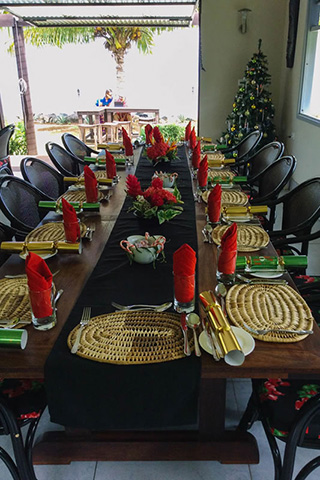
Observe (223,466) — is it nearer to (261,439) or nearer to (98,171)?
(261,439)

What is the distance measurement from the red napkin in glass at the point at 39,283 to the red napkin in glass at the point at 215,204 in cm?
93

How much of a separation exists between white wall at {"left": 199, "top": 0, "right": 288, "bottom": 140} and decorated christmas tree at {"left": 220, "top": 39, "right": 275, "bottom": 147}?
21 centimetres

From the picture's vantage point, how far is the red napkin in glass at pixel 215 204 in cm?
184

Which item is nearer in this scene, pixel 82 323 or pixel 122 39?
pixel 82 323

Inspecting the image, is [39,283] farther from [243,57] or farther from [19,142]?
[19,142]

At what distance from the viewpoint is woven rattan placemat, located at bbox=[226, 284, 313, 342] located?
1.13 m

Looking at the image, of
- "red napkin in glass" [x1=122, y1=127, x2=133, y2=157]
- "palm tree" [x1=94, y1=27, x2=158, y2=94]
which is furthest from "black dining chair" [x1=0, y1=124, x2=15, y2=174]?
"palm tree" [x1=94, y1=27, x2=158, y2=94]

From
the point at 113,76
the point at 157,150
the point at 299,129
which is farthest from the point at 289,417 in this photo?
the point at 113,76

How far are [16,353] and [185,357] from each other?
1.42 feet

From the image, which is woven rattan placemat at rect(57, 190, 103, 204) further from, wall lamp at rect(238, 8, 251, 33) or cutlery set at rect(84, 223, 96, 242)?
wall lamp at rect(238, 8, 251, 33)


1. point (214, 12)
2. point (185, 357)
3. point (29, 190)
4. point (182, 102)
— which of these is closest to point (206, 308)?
point (185, 357)

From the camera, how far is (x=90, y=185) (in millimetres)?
2104

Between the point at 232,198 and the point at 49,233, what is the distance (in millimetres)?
1048

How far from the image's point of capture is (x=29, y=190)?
7.74 ft
